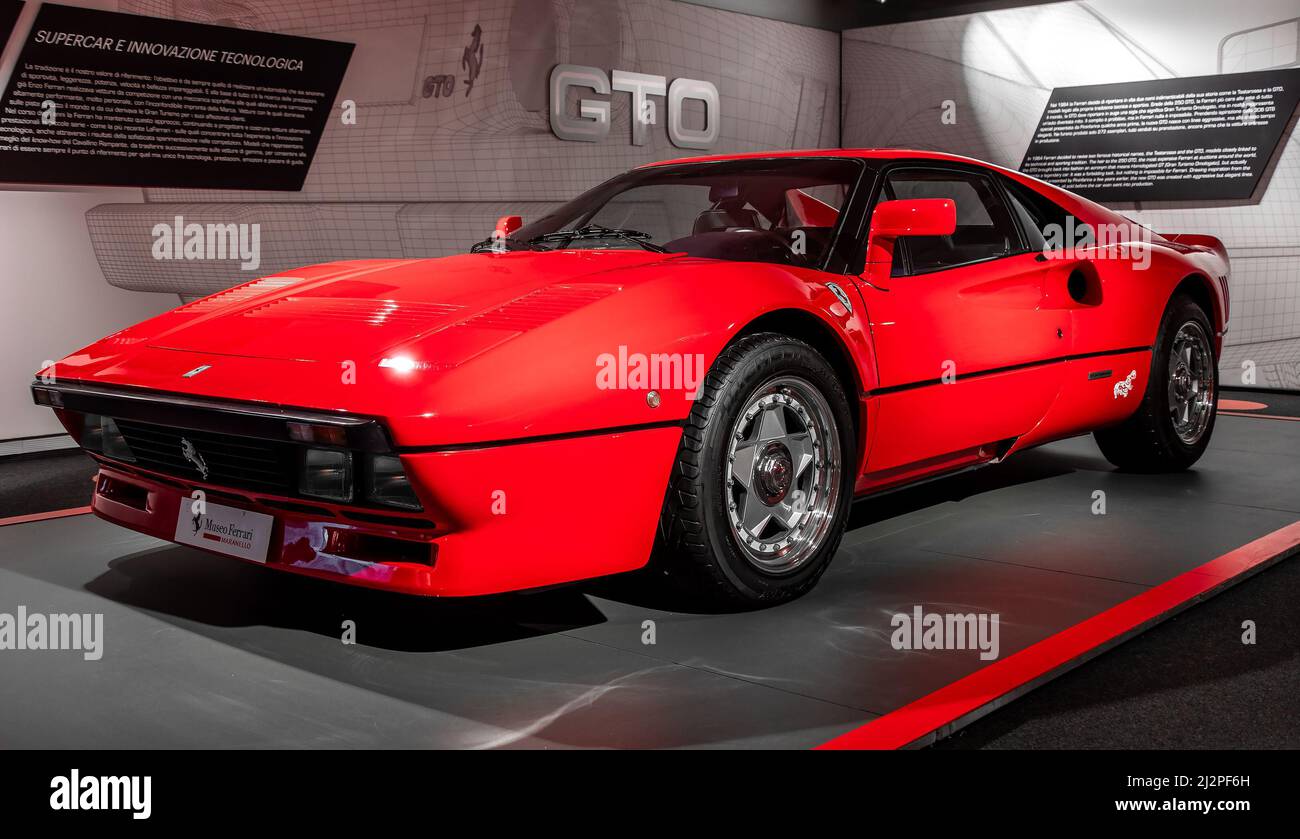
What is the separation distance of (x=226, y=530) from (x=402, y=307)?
63cm

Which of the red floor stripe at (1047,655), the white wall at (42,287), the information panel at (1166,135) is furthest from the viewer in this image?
the information panel at (1166,135)

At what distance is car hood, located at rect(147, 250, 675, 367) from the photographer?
2303 mm

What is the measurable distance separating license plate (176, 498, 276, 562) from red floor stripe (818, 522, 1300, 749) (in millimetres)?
1256

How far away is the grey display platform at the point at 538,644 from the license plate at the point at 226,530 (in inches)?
9.1

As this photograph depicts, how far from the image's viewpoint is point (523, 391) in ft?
7.20

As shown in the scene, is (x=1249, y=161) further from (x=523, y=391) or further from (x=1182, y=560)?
(x=523, y=391)

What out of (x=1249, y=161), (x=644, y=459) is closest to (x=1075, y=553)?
(x=644, y=459)

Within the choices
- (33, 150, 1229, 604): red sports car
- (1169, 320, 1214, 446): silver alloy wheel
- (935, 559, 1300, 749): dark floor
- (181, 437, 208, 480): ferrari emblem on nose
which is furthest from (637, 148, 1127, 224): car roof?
(181, 437, 208, 480): ferrari emblem on nose

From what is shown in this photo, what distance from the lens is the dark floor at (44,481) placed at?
4309mm

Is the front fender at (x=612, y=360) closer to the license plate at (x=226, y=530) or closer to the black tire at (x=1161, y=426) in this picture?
the license plate at (x=226, y=530)

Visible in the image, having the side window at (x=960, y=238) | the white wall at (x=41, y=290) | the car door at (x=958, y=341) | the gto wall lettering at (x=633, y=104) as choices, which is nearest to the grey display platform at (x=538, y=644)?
the car door at (x=958, y=341)

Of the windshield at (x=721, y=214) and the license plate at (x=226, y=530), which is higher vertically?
the windshield at (x=721, y=214)
